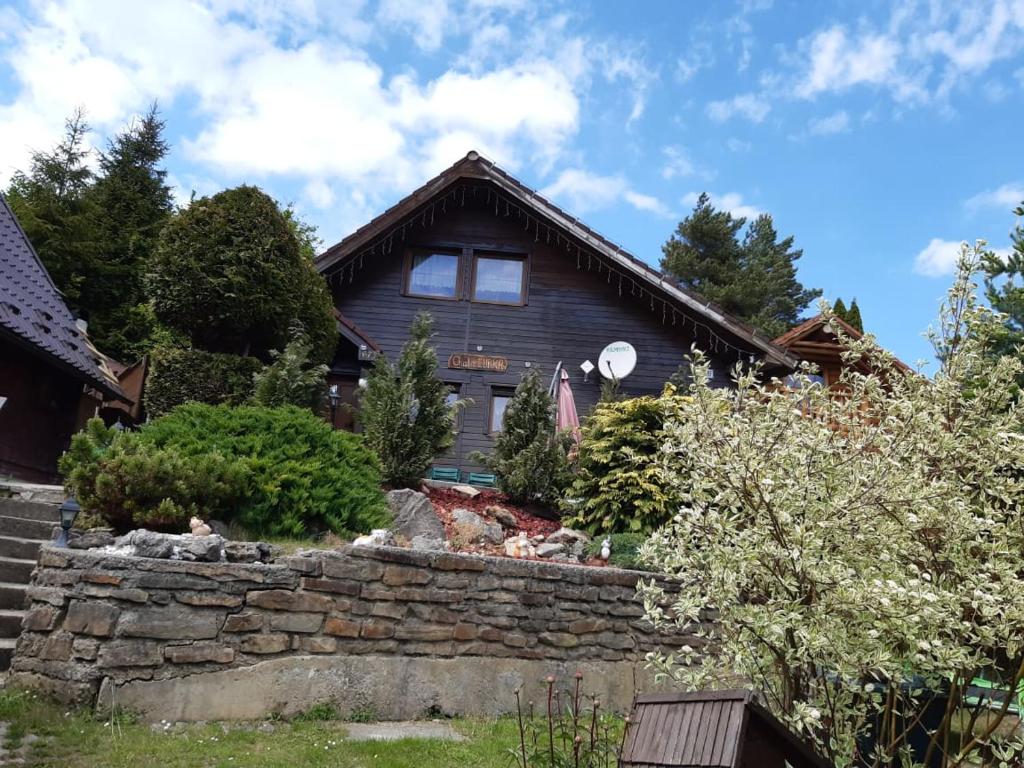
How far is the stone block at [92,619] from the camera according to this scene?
4828 mm

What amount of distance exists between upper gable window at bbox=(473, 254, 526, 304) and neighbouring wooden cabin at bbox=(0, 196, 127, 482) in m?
6.14

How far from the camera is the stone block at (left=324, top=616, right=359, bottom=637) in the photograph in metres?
5.45

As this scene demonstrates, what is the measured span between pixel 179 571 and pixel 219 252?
492 cm

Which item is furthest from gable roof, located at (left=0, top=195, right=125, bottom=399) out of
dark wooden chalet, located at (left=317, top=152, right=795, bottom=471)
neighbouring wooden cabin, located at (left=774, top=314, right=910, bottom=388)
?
neighbouring wooden cabin, located at (left=774, top=314, right=910, bottom=388)

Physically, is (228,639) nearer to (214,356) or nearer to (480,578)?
(480,578)

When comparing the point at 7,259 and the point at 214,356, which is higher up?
the point at 7,259

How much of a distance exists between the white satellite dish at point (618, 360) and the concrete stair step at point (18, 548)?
9187mm

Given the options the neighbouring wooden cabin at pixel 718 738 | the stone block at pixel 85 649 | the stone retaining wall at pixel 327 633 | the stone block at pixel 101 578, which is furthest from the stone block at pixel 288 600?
the neighbouring wooden cabin at pixel 718 738

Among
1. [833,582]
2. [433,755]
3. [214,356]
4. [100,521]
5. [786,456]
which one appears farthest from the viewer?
[214,356]

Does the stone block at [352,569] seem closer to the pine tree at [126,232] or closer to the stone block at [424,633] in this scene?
the stone block at [424,633]

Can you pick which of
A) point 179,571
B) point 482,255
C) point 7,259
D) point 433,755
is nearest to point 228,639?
point 179,571

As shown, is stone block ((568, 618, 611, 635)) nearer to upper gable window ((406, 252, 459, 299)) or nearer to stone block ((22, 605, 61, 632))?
stone block ((22, 605, 61, 632))

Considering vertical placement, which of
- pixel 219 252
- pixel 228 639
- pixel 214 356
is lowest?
pixel 228 639

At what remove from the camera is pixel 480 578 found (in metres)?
6.03
